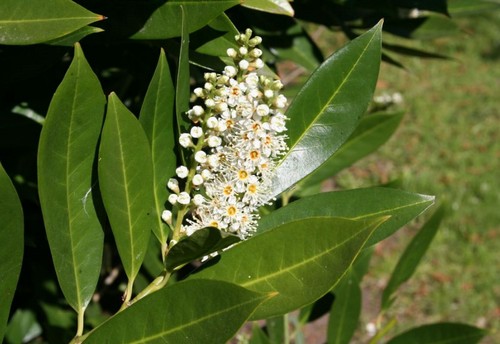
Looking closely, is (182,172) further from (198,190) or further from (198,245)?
(198,245)

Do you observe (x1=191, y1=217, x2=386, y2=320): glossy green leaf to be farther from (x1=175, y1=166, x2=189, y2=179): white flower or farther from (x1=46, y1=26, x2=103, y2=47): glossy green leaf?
(x1=46, y1=26, x2=103, y2=47): glossy green leaf

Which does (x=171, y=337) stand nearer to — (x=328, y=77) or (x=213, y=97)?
(x=213, y=97)

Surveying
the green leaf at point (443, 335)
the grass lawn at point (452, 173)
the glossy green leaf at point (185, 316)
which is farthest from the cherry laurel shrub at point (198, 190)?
the grass lawn at point (452, 173)

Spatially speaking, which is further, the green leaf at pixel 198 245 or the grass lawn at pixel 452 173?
the grass lawn at pixel 452 173

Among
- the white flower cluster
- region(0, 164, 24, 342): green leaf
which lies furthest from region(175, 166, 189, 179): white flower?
region(0, 164, 24, 342): green leaf

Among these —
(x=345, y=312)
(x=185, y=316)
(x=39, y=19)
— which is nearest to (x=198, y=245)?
(x=185, y=316)

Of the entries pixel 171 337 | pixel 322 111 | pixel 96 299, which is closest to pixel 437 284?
pixel 96 299

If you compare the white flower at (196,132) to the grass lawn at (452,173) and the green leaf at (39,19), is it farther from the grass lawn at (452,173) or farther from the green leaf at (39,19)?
the grass lawn at (452,173)
